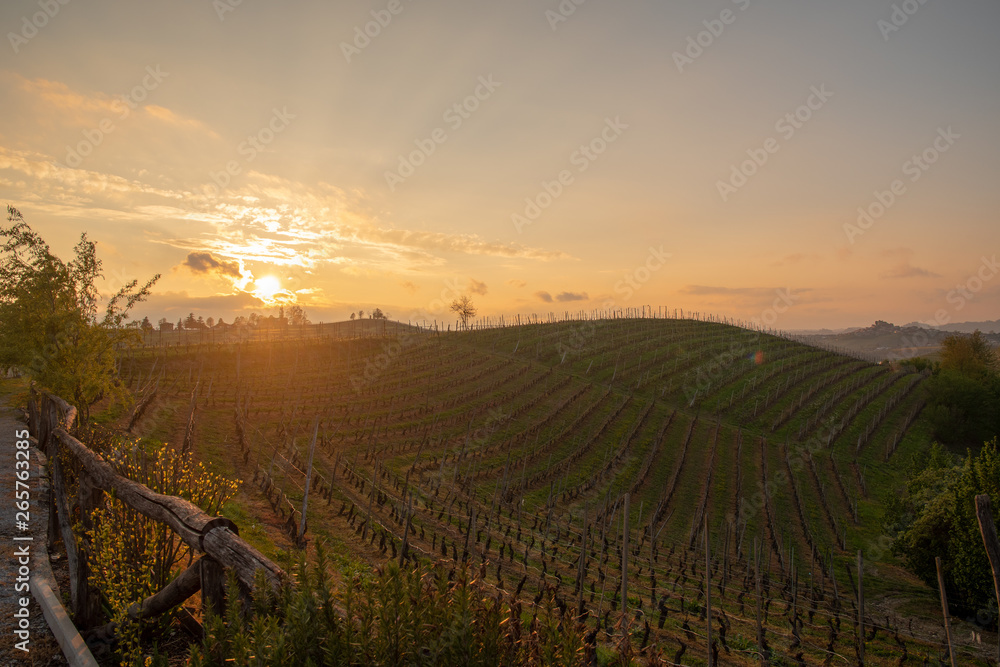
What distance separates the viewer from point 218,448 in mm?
21984

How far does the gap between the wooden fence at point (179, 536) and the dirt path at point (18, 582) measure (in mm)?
424

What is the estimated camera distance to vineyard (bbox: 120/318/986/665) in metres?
14.7

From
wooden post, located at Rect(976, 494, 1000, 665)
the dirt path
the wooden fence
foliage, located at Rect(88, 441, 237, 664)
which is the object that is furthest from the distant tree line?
the dirt path

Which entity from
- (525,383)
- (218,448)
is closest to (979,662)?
(218,448)

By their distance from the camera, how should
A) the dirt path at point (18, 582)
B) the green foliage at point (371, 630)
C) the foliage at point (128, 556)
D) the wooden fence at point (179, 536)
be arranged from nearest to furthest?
the green foliage at point (371, 630) → the wooden fence at point (179, 536) → the dirt path at point (18, 582) → the foliage at point (128, 556)

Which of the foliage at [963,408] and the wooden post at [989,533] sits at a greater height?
the wooden post at [989,533]

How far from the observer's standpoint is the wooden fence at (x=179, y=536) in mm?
3957

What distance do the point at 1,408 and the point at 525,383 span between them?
35.1m

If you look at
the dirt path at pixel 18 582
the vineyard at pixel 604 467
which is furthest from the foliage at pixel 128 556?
the vineyard at pixel 604 467

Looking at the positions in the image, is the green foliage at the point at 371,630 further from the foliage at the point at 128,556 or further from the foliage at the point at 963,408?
the foliage at the point at 963,408

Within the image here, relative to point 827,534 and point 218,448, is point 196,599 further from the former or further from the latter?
point 827,534

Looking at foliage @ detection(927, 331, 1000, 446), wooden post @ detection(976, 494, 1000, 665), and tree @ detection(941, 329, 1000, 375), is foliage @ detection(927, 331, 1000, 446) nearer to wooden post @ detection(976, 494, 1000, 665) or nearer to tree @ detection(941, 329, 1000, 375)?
tree @ detection(941, 329, 1000, 375)

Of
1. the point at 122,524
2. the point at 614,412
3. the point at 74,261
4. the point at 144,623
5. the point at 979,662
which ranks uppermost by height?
the point at 74,261

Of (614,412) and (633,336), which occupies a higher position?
(633,336)
